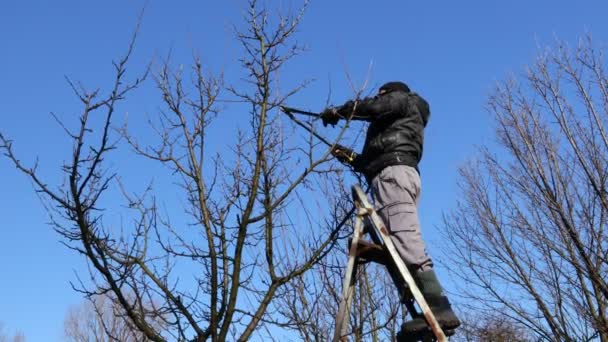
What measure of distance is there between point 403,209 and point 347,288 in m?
0.53

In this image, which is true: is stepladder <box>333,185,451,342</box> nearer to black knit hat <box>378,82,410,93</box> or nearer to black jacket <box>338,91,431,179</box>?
black jacket <box>338,91,431,179</box>

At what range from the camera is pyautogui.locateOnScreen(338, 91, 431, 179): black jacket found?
3.22 m

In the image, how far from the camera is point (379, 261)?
3074mm

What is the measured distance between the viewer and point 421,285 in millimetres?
2852

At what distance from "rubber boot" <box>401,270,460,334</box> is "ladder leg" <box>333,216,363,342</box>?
1.02ft

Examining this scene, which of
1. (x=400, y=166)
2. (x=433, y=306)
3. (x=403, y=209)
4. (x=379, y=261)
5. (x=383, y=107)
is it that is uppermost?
(x=383, y=107)

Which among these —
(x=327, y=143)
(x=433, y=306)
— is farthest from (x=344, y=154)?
(x=433, y=306)

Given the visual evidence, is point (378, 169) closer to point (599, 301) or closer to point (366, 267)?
point (366, 267)

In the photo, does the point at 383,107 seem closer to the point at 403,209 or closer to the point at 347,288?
the point at 403,209

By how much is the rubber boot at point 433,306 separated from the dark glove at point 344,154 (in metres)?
0.97

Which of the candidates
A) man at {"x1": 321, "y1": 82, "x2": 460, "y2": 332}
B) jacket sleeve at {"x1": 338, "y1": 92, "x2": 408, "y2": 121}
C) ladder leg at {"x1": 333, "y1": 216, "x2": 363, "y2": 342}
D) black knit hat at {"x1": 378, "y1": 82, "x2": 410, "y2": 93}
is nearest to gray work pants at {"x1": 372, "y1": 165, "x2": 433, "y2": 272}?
man at {"x1": 321, "y1": 82, "x2": 460, "y2": 332}

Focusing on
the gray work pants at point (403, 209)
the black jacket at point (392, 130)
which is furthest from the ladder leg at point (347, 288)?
the black jacket at point (392, 130)

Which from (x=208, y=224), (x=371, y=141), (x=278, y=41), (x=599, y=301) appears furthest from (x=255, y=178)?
(x=599, y=301)

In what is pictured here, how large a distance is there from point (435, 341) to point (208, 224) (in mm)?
1530
